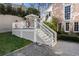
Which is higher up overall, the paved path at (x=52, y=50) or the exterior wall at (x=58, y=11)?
the exterior wall at (x=58, y=11)

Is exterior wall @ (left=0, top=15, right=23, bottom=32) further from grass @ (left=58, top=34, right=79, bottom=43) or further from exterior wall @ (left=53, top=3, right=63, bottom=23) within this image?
grass @ (left=58, top=34, right=79, bottom=43)

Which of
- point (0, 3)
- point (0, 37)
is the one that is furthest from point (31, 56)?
point (0, 3)

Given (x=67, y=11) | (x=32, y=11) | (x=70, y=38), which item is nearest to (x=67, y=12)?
(x=67, y=11)

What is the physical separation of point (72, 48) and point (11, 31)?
0.72 m

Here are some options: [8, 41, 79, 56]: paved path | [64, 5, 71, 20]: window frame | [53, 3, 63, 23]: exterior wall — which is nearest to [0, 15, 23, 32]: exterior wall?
[8, 41, 79, 56]: paved path

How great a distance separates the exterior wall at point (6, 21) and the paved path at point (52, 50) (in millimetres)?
292

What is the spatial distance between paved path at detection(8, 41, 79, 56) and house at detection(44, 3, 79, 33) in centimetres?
17

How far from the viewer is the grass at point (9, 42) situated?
3.88m

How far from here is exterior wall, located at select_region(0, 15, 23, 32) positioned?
3.89m

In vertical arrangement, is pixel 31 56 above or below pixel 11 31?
below

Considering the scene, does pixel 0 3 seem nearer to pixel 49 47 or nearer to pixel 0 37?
pixel 0 37

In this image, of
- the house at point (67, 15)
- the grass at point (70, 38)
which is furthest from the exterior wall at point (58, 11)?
the grass at point (70, 38)

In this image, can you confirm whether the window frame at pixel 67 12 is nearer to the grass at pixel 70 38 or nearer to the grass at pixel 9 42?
the grass at pixel 70 38

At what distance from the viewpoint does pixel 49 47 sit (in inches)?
154
